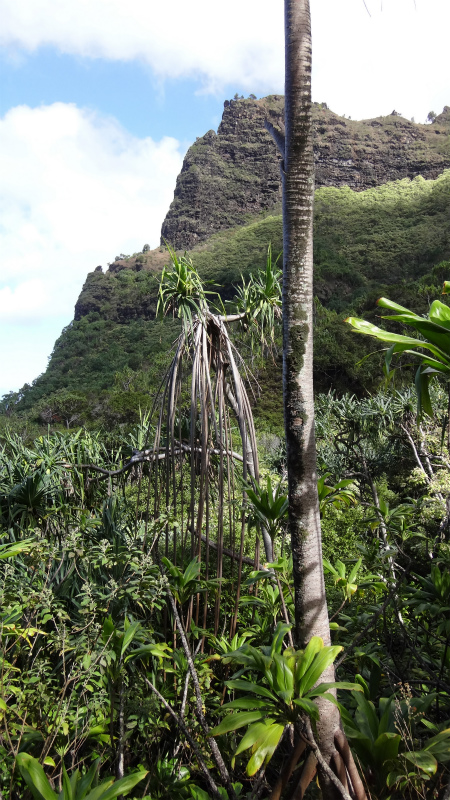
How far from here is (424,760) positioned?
1348 millimetres

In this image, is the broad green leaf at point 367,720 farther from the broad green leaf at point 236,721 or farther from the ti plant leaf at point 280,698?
the broad green leaf at point 236,721

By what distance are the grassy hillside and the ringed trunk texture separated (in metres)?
13.5

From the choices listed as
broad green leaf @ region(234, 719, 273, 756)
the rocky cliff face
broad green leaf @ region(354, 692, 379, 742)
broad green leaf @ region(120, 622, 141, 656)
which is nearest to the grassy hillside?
the rocky cliff face

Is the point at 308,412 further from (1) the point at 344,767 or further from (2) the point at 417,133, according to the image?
(2) the point at 417,133

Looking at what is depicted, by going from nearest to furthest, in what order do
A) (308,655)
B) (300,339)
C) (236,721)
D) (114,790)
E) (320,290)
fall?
(114,790) → (236,721) → (308,655) → (300,339) → (320,290)

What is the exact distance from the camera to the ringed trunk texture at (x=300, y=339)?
5.02 feet

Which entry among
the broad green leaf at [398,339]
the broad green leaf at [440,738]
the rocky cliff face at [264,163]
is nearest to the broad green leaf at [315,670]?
the broad green leaf at [440,738]

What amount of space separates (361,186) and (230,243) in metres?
18.0

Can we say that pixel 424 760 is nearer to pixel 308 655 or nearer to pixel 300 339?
pixel 308 655

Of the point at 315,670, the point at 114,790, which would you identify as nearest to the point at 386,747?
the point at 315,670

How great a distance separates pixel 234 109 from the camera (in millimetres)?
57938

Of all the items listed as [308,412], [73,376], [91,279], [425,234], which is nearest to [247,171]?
[91,279]

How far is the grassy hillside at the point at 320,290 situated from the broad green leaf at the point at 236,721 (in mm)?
13747

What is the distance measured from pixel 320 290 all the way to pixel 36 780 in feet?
92.4
